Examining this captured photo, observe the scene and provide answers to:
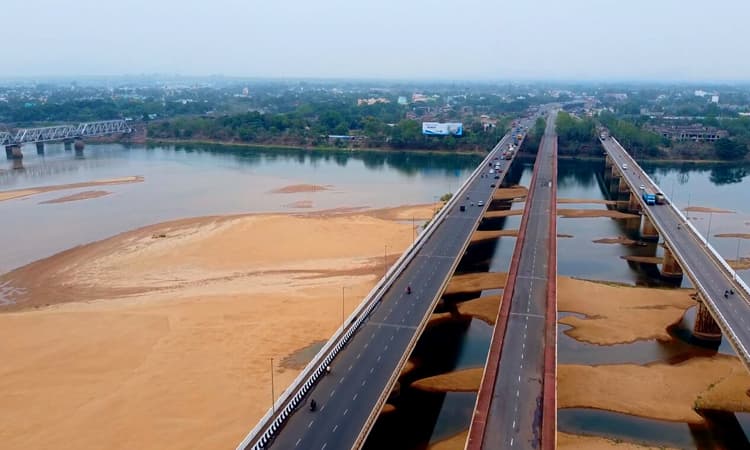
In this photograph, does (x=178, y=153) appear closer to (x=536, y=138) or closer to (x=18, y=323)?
(x=536, y=138)

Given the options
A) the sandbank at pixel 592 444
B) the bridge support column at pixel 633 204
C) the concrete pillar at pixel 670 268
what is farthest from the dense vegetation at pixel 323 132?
the sandbank at pixel 592 444

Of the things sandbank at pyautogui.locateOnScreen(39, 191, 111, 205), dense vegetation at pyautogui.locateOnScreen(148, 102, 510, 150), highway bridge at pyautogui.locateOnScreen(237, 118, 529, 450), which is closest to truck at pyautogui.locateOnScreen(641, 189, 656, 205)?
highway bridge at pyautogui.locateOnScreen(237, 118, 529, 450)

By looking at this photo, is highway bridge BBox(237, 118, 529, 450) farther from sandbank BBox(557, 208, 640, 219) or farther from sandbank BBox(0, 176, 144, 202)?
sandbank BBox(0, 176, 144, 202)

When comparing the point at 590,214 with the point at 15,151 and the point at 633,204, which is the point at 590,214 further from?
the point at 15,151

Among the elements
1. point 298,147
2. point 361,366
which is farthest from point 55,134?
point 361,366

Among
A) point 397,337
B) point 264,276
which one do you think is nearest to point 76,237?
A: point 264,276

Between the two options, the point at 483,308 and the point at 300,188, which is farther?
the point at 300,188

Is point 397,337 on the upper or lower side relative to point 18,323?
upper

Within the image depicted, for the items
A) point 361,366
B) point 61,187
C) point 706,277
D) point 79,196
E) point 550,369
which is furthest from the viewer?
point 61,187

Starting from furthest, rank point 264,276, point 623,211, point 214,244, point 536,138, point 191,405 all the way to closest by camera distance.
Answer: point 536,138 → point 623,211 → point 214,244 → point 264,276 → point 191,405
